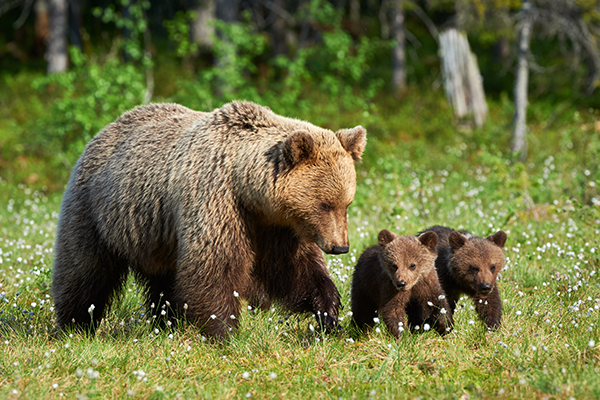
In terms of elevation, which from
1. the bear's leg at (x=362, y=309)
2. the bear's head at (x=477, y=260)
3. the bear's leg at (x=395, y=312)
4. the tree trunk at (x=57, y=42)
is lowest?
the bear's leg at (x=362, y=309)

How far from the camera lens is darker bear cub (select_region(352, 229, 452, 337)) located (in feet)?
14.3

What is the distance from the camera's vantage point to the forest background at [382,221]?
3807mm

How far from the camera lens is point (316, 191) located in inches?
172

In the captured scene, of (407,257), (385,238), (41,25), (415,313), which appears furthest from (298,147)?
(41,25)

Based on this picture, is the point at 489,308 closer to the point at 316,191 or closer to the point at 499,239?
the point at 499,239

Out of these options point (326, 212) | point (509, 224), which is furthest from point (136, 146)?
point (509, 224)

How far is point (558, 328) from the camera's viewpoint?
448 centimetres

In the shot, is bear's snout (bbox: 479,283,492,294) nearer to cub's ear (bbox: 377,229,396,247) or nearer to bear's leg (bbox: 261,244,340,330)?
cub's ear (bbox: 377,229,396,247)

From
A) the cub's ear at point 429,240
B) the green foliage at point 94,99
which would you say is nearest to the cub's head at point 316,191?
the cub's ear at point 429,240

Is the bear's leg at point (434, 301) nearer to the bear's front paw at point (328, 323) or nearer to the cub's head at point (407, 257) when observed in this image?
the cub's head at point (407, 257)

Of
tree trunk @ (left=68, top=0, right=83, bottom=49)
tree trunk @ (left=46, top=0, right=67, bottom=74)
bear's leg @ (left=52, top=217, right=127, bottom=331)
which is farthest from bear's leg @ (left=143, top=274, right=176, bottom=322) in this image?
tree trunk @ (left=68, top=0, right=83, bottom=49)

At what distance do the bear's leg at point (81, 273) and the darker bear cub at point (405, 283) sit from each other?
2.36 meters

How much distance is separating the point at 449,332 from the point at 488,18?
11257 millimetres

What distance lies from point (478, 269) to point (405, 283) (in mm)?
687
